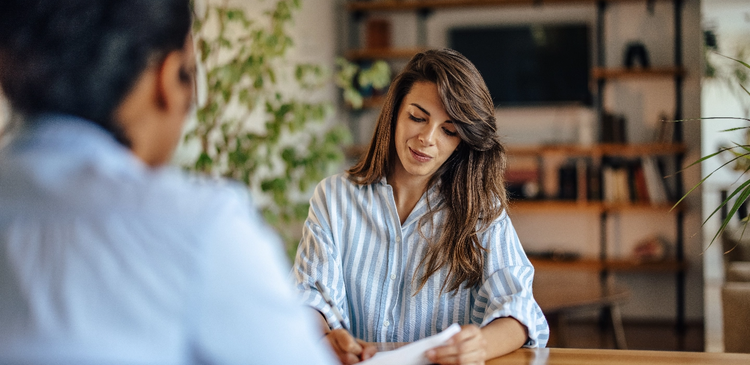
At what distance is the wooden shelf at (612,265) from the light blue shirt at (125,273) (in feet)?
13.8

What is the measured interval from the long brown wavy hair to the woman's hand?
0.84ft

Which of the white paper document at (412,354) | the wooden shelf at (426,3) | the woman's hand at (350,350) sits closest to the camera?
the white paper document at (412,354)

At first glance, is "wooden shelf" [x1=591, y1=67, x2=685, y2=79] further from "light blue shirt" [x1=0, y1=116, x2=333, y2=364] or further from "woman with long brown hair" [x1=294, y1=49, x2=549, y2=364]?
"light blue shirt" [x1=0, y1=116, x2=333, y2=364]

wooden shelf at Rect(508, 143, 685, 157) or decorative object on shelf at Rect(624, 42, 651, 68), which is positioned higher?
decorative object on shelf at Rect(624, 42, 651, 68)

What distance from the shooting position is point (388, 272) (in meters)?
1.45

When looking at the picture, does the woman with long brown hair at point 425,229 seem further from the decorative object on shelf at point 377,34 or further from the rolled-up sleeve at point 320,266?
the decorative object on shelf at point 377,34

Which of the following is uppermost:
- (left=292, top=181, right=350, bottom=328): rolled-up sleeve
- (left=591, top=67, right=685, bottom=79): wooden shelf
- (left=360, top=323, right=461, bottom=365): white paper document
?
(left=591, top=67, right=685, bottom=79): wooden shelf

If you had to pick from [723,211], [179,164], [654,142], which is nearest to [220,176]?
[179,164]

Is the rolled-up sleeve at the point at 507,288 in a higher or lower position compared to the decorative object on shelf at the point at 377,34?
lower

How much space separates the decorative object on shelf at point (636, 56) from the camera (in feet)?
15.0

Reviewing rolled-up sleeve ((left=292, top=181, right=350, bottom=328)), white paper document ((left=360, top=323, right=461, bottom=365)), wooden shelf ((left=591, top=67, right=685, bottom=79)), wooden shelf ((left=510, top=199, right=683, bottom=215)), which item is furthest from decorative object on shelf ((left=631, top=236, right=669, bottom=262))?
white paper document ((left=360, top=323, right=461, bottom=365))

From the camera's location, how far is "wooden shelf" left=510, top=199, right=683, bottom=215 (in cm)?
444

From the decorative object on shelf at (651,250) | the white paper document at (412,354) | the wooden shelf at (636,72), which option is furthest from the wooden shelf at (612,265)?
the white paper document at (412,354)

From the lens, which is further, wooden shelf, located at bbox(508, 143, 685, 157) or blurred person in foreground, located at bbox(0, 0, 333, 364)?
wooden shelf, located at bbox(508, 143, 685, 157)
